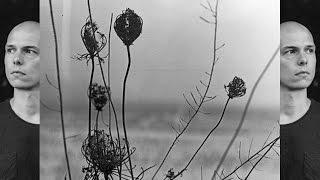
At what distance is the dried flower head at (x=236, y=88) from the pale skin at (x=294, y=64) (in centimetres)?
25

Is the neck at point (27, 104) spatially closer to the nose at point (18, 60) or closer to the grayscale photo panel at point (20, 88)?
the grayscale photo panel at point (20, 88)

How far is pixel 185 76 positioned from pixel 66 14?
0.90 meters

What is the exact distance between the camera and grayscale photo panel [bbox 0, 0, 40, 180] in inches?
117

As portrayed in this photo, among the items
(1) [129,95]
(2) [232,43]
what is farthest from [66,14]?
(2) [232,43]

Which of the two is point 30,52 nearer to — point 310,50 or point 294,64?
point 294,64

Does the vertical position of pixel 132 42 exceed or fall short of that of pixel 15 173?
it exceeds it

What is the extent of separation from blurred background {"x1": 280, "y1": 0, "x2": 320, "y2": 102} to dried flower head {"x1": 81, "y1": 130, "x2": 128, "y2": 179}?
1.34 meters

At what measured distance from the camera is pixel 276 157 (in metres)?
2.83

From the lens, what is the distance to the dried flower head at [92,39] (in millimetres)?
2912

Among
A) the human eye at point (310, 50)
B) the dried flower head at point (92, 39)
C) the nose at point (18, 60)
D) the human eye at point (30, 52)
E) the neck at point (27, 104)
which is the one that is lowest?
the neck at point (27, 104)

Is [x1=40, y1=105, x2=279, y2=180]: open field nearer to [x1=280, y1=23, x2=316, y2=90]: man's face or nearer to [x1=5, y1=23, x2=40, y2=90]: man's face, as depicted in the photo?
[x1=280, y1=23, x2=316, y2=90]: man's face

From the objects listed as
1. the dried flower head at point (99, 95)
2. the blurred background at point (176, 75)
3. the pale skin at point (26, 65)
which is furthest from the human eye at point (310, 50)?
the pale skin at point (26, 65)

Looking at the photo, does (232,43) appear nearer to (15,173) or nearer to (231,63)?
(231,63)

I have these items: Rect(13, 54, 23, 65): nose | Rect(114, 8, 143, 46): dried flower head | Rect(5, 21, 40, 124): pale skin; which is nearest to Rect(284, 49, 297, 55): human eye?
Rect(114, 8, 143, 46): dried flower head
